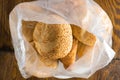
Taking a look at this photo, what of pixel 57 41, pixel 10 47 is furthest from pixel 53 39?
pixel 10 47

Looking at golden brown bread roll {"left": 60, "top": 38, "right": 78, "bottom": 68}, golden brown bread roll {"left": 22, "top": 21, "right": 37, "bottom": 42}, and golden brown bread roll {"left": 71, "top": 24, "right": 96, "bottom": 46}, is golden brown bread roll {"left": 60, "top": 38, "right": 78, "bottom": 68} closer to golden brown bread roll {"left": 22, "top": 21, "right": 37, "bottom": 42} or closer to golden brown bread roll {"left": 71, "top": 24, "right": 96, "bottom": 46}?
golden brown bread roll {"left": 71, "top": 24, "right": 96, "bottom": 46}

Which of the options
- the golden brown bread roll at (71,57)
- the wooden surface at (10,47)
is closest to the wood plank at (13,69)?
the wooden surface at (10,47)

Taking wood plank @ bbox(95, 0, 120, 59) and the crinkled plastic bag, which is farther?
wood plank @ bbox(95, 0, 120, 59)

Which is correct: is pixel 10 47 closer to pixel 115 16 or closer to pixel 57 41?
pixel 57 41

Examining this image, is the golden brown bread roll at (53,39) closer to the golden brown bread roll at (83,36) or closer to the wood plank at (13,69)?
the golden brown bread roll at (83,36)

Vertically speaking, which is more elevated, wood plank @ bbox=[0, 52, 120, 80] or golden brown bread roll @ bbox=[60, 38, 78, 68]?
golden brown bread roll @ bbox=[60, 38, 78, 68]

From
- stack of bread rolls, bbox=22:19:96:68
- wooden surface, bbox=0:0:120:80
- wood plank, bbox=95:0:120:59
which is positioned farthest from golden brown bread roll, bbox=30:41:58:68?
wood plank, bbox=95:0:120:59
